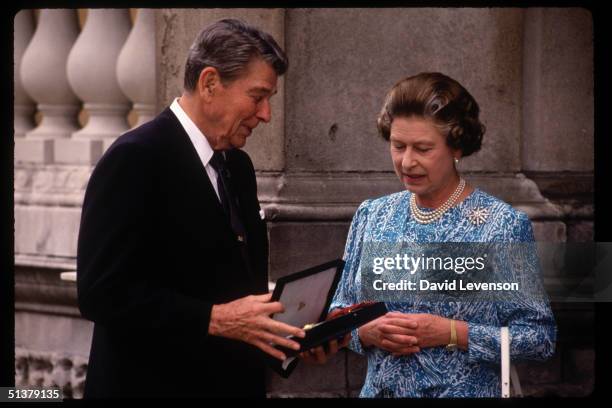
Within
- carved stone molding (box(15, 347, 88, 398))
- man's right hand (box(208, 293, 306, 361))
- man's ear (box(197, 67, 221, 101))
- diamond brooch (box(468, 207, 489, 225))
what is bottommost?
carved stone molding (box(15, 347, 88, 398))

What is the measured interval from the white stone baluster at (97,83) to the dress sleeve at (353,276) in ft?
6.05

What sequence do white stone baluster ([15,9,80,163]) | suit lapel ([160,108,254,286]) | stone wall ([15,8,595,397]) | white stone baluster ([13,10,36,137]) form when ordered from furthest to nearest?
1. white stone baluster ([13,10,36,137])
2. white stone baluster ([15,9,80,163])
3. stone wall ([15,8,595,397])
4. suit lapel ([160,108,254,286])

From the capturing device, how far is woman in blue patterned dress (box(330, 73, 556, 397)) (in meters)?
2.93

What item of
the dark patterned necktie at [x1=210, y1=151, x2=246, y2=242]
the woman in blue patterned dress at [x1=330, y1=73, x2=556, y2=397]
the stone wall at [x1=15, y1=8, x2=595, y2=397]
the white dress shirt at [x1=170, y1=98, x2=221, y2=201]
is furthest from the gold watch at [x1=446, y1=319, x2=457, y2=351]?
the stone wall at [x1=15, y1=8, x2=595, y2=397]

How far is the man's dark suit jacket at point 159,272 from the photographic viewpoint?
2.72m

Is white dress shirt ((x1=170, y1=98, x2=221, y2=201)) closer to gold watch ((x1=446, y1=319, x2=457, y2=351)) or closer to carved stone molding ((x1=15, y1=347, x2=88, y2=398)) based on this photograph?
gold watch ((x1=446, y1=319, x2=457, y2=351))

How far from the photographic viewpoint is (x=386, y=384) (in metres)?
3.03

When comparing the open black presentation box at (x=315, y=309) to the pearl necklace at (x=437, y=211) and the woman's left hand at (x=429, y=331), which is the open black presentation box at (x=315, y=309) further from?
the pearl necklace at (x=437, y=211)

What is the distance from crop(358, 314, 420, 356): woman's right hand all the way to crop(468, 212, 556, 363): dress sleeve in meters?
0.14

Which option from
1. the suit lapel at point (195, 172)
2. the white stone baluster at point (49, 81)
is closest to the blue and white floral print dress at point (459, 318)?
the suit lapel at point (195, 172)

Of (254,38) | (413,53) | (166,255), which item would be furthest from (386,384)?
(413,53)

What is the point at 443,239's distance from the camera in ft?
9.81

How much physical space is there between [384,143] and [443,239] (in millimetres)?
1046

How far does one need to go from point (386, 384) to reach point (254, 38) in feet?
2.89
